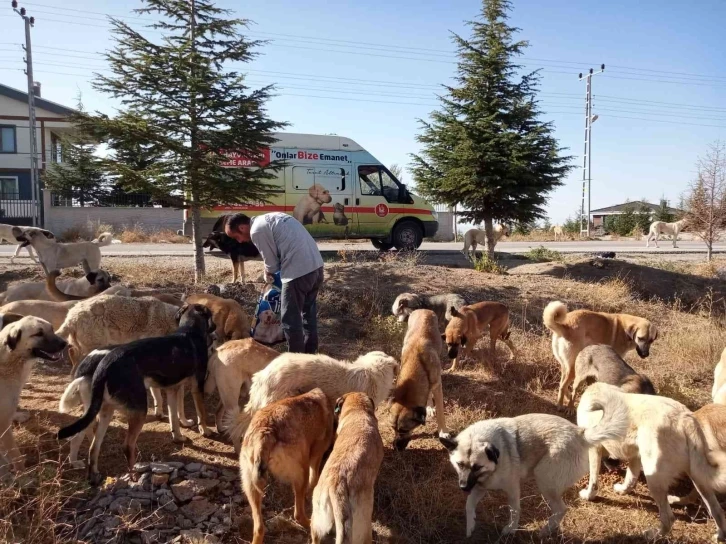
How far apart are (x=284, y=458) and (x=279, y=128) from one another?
28.8 feet

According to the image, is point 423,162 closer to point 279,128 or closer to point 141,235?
point 279,128

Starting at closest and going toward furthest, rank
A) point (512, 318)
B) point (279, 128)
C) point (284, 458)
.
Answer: point (284, 458) → point (512, 318) → point (279, 128)

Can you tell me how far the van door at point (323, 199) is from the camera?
58.6ft

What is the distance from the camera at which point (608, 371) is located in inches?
240

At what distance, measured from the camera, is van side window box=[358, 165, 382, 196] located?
18.5 meters

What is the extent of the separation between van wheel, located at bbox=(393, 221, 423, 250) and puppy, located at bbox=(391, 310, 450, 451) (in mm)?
12027

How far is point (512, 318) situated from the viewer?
10.6m

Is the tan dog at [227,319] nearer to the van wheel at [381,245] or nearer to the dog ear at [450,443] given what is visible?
the dog ear at [450,443]

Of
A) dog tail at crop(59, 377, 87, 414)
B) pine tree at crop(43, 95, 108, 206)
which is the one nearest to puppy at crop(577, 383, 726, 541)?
dog tail at crop(59, 377, 87, 414)

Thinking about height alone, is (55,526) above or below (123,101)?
below

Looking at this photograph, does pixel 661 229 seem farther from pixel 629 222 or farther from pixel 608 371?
pixel 608 371

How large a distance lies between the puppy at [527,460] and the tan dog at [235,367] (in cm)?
228

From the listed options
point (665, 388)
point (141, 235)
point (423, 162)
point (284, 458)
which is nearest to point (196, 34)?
point (423, 162)

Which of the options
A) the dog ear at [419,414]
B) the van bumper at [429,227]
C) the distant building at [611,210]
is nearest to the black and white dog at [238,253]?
the dog ear at [419,414]
